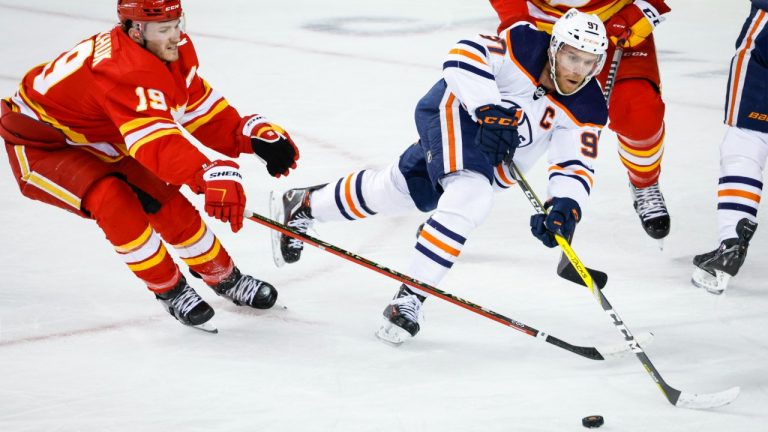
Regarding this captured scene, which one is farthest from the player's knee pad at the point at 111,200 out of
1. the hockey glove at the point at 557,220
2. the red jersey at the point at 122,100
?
the hockey glove at the point at 557,220

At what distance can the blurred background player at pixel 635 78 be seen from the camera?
3.59m

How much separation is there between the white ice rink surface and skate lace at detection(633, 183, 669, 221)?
0.13 metres

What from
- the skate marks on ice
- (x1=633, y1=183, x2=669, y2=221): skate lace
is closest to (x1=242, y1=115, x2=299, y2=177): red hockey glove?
(x1=633, y1=183, x2=669, y2=221): skate lace

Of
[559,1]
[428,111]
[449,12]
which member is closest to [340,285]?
[428,111]

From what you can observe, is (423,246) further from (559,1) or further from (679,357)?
(559,1)

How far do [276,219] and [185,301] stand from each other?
2.00 ft

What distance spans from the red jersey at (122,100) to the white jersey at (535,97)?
774 mm

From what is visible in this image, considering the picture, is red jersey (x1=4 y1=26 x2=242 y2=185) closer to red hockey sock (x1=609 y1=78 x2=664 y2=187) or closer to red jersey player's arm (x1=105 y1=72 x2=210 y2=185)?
red jersey player's arm (x1=105 y1=72 x2=210 y2=185)

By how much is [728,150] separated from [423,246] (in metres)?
1.29

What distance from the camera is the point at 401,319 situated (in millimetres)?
2922

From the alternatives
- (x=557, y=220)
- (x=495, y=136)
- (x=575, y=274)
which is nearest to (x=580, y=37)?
(x=495, y=136)

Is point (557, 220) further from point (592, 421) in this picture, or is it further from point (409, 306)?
point (592, 421)

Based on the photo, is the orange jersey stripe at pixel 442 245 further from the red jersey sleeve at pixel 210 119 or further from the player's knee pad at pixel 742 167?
the player's knee pad at pixel 742 167

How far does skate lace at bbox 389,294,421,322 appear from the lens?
9.62 ft
